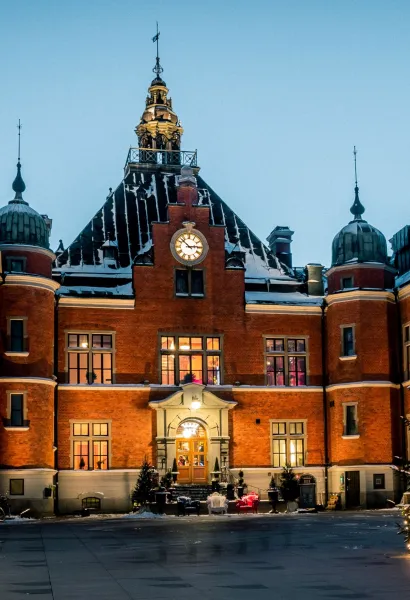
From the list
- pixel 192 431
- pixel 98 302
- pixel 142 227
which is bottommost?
pixel 192 431

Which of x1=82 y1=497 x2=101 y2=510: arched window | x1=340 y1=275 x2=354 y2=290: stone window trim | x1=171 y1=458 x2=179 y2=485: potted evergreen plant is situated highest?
x1=340 y1=275 x2=354 y2=290: stone window trim

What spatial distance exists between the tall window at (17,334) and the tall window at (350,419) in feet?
47.8

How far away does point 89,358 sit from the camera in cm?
4559

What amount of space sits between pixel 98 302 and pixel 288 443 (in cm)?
1093

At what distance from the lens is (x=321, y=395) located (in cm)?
4788

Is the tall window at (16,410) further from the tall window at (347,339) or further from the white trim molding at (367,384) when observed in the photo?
the tall window at (347,339)

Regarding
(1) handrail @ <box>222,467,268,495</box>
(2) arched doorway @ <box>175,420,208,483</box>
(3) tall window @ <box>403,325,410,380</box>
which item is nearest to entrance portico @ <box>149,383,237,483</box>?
(2) arched doorway @ <box>175,420,208,483</box>

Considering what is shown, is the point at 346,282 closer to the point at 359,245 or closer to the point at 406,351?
the point at 359,245

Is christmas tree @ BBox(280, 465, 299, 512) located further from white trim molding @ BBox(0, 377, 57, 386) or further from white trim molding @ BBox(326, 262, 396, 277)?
white trim molding @ BBox(0, 377, 57, 386)

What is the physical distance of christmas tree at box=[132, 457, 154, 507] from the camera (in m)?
42.1

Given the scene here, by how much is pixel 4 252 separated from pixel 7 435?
777 cm

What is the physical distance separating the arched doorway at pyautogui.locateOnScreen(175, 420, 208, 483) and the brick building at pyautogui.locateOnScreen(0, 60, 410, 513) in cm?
6

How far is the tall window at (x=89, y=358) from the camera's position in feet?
149

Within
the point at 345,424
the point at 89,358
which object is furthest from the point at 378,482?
the point at 89,358
